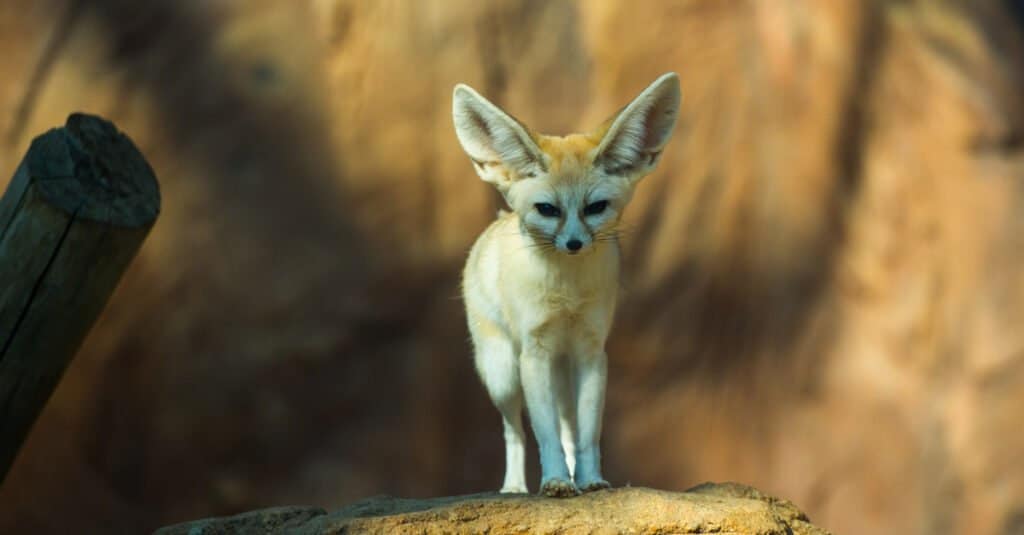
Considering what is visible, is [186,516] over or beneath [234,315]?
beneath

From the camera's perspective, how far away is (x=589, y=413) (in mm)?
4164

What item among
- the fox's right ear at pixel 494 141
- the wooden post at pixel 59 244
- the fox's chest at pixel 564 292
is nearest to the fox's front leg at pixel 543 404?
the fox's chest at pixel 564 292

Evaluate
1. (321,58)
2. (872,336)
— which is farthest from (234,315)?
(872,336)

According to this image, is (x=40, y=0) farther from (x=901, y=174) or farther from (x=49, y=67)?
(x=901, y=174)

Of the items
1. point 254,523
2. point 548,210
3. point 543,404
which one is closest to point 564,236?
point 548,210

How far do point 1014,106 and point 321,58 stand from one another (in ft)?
9.69

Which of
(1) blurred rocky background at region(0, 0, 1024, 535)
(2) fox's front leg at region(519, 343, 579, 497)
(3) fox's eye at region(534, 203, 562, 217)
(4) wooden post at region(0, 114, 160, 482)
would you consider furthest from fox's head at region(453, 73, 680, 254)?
(1) blurred rocky background at region(0, 0, 1024, 535)

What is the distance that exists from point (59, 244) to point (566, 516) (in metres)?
1.93

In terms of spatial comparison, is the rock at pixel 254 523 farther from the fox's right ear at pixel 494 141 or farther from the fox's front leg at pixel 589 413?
the fox's right ear at pixel 494 141

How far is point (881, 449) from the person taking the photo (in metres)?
5.79

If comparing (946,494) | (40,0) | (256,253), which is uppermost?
(40,0)

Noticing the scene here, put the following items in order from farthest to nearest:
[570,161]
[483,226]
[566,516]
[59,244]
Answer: [483,226] < [59,244] < [570,161] < [566,516]

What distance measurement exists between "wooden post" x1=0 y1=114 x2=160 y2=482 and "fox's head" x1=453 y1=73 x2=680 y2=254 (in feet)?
4.00

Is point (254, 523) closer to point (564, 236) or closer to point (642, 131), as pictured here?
point (564, 236)
